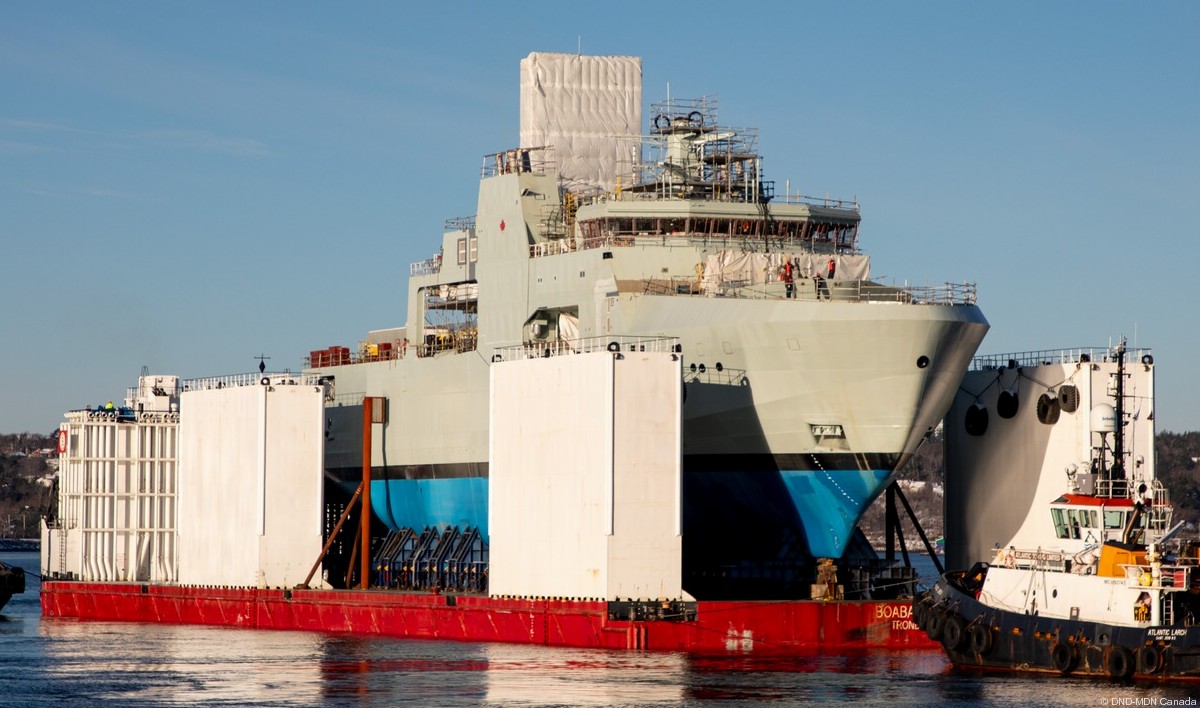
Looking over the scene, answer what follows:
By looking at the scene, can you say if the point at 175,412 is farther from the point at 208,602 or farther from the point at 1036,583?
the point at 1036,583

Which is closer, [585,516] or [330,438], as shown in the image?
[585,516]

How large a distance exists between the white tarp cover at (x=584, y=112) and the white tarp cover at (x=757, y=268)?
9365 millimetres

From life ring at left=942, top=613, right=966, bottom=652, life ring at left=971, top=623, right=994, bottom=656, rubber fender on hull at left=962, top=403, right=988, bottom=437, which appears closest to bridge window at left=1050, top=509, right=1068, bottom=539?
life ring at left=971, top=623, right=994, bottom=656

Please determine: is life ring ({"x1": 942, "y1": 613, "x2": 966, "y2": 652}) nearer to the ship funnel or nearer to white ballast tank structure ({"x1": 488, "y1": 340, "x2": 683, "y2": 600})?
the ship funnel

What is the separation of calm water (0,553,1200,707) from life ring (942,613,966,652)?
55 cm

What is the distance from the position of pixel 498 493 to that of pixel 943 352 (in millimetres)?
11735

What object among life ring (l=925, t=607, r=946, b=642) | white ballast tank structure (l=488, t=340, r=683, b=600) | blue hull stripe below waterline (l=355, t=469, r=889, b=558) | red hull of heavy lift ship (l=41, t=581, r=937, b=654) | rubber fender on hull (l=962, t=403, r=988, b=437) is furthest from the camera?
rubber fender on hull (l=962, t=403, r=988, b=437)

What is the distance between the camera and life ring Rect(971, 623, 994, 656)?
1735 inches

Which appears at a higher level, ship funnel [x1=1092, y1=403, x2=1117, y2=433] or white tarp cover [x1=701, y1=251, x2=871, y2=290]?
white tarp cover [x1=701, y1=251, x2=871, y2=290]

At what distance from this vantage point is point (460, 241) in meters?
61.3

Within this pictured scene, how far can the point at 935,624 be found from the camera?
4559 cm

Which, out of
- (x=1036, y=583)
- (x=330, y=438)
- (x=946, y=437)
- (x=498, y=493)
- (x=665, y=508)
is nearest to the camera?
(x=1036, y=583)

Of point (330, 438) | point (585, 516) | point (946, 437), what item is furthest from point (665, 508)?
point (330, 438)

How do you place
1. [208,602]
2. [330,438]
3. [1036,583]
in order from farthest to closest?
[330,438], [208,602], [1036,583]
